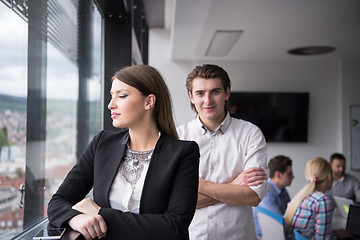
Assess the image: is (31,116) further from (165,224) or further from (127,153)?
(165,224)

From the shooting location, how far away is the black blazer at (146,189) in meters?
1.09

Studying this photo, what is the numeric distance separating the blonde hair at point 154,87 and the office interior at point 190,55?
1.40 ft

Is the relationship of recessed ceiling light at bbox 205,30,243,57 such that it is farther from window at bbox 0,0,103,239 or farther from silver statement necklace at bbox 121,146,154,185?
silver statement necklace at bbox 121,146,154,185

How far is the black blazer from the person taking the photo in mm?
1087

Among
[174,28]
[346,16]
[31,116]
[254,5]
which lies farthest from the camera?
[174,28]

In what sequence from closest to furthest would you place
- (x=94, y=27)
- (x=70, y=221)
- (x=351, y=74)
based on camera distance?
(x=70, y=221), (x=94, y=27), (x=351, y=74)

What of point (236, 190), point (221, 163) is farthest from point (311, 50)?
point (236, 190)

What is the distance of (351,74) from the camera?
6.60 meters

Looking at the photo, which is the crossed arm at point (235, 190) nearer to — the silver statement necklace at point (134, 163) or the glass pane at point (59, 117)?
the silver statement necklace at point (134, 163)

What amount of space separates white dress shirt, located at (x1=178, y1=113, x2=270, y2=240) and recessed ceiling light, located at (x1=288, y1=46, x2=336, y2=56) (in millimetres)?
4466

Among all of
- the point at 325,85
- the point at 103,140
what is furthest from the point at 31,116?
the point at 325,85

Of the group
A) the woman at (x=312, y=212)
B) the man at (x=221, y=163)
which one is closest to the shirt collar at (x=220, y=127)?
the man at (x=221, y=163)

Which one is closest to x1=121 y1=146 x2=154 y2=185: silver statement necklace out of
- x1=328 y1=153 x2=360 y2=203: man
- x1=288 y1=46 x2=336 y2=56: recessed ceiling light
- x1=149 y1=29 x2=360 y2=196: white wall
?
x1=328 y1=153 x2=360 y2=203: man

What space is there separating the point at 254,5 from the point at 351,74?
3639 millimetres
